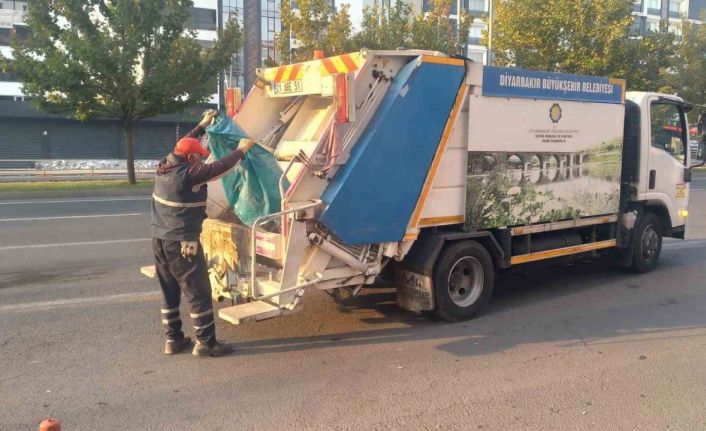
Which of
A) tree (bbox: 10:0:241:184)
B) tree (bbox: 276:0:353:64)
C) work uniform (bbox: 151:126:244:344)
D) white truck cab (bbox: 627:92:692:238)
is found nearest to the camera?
work uniform (bbox: 151:126:244:344)

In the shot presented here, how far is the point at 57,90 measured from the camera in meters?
19.1

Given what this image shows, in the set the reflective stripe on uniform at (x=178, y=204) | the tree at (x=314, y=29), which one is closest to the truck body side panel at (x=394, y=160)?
the reflective stripe on uniform at (x=178, y=204)

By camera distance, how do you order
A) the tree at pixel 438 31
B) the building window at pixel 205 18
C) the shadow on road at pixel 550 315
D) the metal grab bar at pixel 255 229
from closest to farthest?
the metal grab bar at pixel 255 229, the shadow on road at pixel 550 315, the tree at pixel 438 31, the building window at pixel 205 18

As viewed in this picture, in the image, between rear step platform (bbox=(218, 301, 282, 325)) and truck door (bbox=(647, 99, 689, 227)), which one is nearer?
rear step platform (bbox=(218, 301, 282, 325))

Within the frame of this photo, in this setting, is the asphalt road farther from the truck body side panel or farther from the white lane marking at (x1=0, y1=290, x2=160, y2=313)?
the truck body side panel

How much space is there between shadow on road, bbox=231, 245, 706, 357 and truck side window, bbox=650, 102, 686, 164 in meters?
1.67

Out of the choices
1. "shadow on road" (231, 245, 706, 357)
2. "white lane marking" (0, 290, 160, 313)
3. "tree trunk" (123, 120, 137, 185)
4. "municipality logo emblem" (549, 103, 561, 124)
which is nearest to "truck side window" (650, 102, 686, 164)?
"shadow on road" (231, 245, 706, 357)

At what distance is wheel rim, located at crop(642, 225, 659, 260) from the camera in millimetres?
8203

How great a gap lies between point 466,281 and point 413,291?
0.68 m

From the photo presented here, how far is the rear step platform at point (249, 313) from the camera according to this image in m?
4.90

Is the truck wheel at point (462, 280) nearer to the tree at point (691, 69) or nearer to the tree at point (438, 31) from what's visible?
the tree at point (438, 31)

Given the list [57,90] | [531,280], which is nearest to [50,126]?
[57,90]

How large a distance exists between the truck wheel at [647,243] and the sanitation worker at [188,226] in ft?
18.0

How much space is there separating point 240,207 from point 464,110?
228 centimetres
